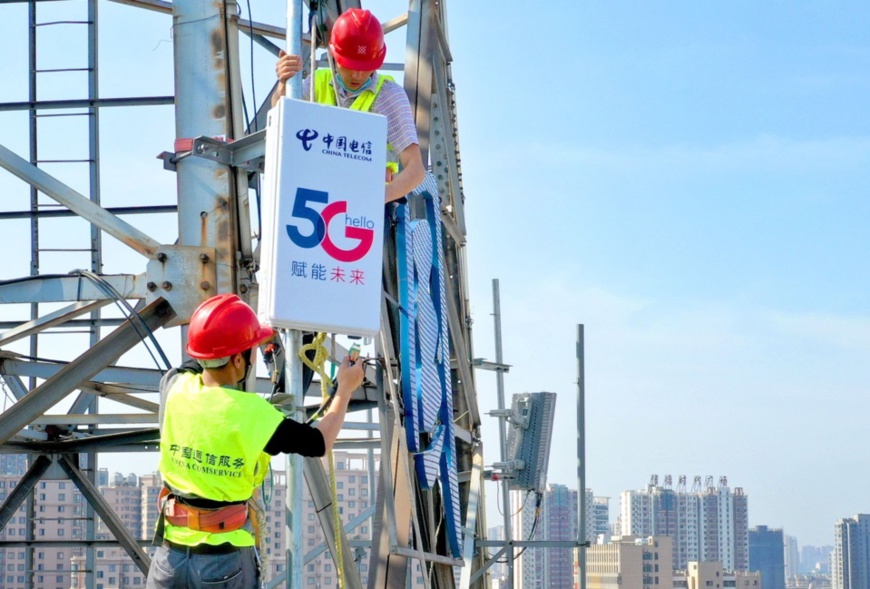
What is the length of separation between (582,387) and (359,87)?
7.23 metres

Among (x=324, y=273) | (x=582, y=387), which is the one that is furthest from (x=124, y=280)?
(x=582, y=387)

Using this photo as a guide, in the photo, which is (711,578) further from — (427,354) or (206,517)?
(206,517)

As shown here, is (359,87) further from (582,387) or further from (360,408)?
(582,387)

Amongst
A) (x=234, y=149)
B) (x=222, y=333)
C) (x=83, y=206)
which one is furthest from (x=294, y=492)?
(x=83, y=206)

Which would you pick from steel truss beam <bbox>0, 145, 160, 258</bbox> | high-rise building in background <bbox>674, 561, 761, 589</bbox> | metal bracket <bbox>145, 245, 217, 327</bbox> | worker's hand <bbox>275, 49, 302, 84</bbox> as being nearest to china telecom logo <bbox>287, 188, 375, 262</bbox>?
worker's hand <bbox>275, 49, 302, 84</bbox>

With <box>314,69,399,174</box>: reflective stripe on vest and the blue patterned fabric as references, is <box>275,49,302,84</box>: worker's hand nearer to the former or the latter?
<box>314,69,399,174</box>: reflective stripe on vest

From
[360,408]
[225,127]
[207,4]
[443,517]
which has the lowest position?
[443,517]

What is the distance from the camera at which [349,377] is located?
5203mm

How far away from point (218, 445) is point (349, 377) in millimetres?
581

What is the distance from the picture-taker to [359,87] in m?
7.01

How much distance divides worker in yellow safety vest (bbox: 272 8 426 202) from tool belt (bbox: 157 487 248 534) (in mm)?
2109

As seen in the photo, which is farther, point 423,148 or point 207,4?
point 423,148

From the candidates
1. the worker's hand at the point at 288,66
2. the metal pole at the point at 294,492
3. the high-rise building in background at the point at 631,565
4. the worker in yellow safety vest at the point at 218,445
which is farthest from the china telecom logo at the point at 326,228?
the high-rise building in background at the point at 631,565

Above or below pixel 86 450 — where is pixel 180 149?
above
